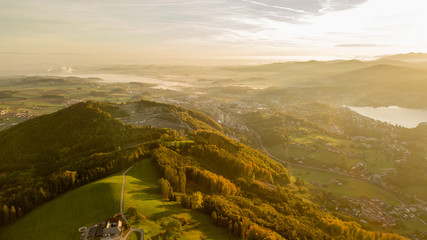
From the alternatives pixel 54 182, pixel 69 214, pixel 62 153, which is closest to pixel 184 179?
pixel 69 214

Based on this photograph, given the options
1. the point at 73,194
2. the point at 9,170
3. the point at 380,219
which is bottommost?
the point at 380,219

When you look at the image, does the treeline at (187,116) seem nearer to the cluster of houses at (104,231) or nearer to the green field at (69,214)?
the green field at (69,214)

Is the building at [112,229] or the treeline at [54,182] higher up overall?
the building at [112,229]

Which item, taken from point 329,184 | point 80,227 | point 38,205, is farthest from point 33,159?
point 329,184

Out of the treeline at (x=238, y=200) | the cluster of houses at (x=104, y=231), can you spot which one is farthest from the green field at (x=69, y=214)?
the treeline at (x=238, y=200)

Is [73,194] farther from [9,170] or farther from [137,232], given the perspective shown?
[9,170]

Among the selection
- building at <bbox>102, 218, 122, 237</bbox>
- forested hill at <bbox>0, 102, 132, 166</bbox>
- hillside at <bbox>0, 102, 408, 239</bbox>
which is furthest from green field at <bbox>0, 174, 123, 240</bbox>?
forested hill at <bbox>0, 102, 132, 166</bbox>
